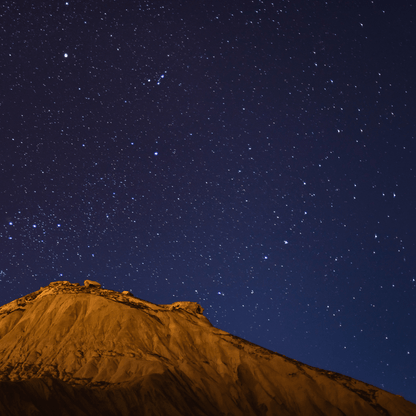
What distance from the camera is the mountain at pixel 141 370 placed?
3122cm

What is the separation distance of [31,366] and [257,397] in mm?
22797

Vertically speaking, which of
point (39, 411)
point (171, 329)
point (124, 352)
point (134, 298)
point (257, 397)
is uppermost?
point (134, 298)

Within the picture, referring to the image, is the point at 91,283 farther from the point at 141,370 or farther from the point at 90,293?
the point at 141,370

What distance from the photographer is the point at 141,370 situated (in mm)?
36562

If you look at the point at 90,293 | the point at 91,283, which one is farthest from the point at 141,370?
the point at 91,283

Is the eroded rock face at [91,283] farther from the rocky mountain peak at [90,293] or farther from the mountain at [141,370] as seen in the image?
the mountain at [141,370]

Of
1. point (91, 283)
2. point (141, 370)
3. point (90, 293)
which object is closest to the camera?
point (141, 370)

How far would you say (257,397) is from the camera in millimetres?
38750

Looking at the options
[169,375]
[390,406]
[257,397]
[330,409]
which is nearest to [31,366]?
[169,375]

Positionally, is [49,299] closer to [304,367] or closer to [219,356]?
[219,356]

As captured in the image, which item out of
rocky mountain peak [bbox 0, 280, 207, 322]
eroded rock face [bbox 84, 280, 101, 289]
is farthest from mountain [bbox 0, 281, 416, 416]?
eroded rock face [bbox 84, 280, 101, 289]

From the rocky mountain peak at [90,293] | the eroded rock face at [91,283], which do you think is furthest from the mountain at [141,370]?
the eroded rock face at [91,283]

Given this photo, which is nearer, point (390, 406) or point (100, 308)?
point (390, 406)

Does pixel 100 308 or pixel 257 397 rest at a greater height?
pixel 100 308
